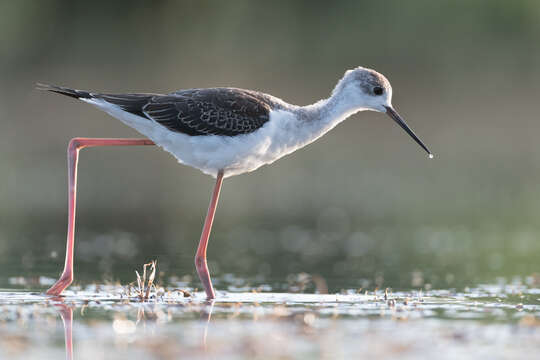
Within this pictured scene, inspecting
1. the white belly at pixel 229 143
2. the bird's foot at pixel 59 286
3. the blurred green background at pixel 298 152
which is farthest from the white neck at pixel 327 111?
the bird's foot at pixel 59 286

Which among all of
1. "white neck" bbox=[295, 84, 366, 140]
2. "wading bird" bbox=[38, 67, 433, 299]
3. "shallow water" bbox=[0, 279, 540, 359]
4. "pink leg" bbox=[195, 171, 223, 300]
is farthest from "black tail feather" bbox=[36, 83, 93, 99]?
"white neck" bbox=[295, 84, 366, 140]

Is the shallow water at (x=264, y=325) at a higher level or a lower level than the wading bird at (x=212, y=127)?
lower

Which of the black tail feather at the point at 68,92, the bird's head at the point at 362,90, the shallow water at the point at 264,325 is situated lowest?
the shallow water at the point at 264,325

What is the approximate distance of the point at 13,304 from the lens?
8727mm

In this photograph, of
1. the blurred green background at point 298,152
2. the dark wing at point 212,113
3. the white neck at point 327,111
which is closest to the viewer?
the dark wing at point 212,113

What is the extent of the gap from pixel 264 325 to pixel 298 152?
24.3 meters

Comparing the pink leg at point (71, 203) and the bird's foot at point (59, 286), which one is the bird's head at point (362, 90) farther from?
the bird's foot at point (59, 286)

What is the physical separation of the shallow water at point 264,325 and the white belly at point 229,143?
1.34m

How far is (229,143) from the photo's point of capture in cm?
997

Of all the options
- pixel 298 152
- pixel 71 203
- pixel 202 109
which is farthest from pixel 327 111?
pixel 298 152

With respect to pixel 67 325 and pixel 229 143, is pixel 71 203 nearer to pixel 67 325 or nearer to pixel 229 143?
pixel 229 143

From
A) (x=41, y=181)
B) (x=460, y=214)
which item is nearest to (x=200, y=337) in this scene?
(x=460, y=214)

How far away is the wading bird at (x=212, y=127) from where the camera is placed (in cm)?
998

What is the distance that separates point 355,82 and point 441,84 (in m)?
22.9
